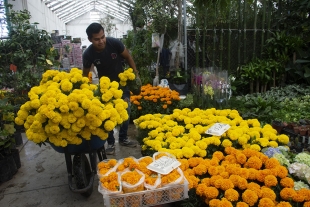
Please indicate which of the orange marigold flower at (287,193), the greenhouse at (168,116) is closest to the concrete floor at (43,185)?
the greenhouse at (168,116)

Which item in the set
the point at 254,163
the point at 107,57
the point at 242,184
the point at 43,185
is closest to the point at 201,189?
the point at 242,184

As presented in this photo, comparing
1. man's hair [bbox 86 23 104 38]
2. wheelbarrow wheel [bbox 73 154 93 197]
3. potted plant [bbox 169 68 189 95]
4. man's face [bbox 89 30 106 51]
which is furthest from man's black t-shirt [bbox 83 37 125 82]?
potted plant [bbox 169 68 189 95]

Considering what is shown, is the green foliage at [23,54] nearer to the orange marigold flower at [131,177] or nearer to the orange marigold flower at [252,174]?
the orange marigold flower at [131,177]

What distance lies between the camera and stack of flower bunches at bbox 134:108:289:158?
96.0 inches

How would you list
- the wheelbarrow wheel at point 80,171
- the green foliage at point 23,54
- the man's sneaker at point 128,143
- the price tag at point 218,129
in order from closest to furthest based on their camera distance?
the price tag at point 218,129 < the wheelbarrow wheel at point 80,171 < the man's sneaker at point 128,143 < the green foliage at point 23,54

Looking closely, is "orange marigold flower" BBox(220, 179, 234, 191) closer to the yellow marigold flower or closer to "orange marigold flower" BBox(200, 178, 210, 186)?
"orange marigold flower" BBox(200, 178, 210, 186)

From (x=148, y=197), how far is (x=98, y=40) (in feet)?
7.46

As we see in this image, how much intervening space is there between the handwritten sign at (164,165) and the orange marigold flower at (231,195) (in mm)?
412

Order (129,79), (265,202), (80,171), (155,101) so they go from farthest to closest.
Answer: (155,101) → (129,79) → (80,171) → (265,202)

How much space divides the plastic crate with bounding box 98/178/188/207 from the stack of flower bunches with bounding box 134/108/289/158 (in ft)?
1.75

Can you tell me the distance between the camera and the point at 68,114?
2197 millimetres

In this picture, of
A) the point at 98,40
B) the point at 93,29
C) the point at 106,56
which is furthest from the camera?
the point at 106,56

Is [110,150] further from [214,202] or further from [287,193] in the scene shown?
[287,193]

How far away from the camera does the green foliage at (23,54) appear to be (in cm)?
524
